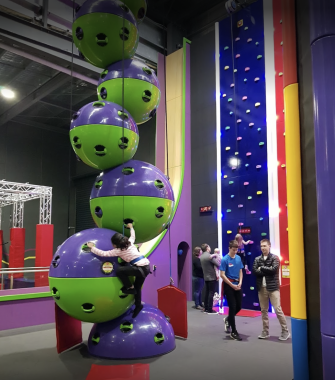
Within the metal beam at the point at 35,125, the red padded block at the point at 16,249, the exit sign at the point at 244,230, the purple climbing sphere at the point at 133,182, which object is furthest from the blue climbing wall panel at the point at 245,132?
the metal beam at the point at 35,125

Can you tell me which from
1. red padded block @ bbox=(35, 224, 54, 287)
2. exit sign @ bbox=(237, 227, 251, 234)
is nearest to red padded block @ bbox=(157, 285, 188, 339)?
exit sign @ bbox=(237, 227, 251, 234)

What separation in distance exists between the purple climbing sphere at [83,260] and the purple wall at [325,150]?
2555 mm

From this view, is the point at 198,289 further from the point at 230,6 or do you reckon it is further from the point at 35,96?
the point at 35,96

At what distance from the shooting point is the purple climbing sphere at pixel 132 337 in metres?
4.64

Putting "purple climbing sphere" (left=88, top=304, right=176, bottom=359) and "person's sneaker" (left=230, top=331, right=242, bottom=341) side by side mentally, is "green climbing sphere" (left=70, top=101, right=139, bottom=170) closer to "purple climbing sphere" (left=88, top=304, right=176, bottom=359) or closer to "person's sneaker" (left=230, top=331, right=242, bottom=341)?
"purple climbing sphere" (left=88, top=304, right=176, bottom=359)

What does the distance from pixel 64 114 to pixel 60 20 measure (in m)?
9.31

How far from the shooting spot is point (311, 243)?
8.81 feet

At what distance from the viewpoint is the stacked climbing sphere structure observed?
4.38 metres

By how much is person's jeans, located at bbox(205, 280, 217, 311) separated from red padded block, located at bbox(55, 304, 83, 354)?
139 inches

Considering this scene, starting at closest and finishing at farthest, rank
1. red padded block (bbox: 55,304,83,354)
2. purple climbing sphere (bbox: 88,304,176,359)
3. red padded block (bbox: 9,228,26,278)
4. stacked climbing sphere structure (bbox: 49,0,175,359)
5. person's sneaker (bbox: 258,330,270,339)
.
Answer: stacked climbing sphere structure (bbox: 49,0,175,359) → purple climbing sphere (bbox: 88,304,176,359) → red padded block (bbox: 55,304,83,354) → person's sneaker (bbox: 258,330,270,339) → red padded block (bbox: 9,228,26,278)

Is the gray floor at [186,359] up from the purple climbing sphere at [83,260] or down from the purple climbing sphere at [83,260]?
down

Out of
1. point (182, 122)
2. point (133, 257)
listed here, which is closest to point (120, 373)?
point (133, 257)

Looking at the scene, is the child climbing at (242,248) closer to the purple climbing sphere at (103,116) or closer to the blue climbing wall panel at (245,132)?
the blue climbing wall panel at (245,132)

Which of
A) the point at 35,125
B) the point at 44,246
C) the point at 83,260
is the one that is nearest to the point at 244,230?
the point at 83,260
